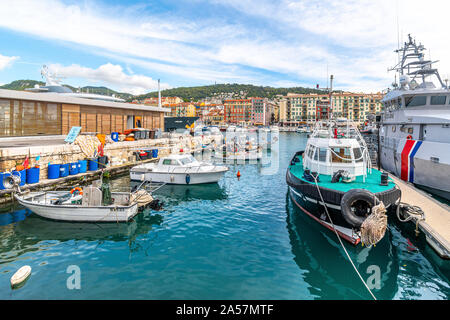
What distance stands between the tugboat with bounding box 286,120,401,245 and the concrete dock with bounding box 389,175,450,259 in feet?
5.92

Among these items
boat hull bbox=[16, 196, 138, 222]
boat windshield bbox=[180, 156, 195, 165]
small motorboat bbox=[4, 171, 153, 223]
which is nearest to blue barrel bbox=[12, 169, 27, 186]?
small motorboat bbox=[4, 171, 153, 223]

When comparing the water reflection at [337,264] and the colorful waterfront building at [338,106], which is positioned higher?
the colorful waterfront building at [338,106]

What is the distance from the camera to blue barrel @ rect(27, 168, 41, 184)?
17.2 metres

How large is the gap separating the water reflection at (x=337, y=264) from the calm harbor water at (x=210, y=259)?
0.11 feet

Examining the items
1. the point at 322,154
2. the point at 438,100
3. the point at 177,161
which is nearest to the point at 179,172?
the point at 177,161

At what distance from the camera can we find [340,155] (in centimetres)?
1382

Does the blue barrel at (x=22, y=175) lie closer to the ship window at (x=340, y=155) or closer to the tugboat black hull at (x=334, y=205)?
the tugboat black hull at (x=334, y=205)

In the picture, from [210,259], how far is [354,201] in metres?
6.24

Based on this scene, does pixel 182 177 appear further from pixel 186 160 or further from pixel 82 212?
pixel 82 212

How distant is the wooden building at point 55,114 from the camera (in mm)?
22156

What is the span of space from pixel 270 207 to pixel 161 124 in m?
35.8

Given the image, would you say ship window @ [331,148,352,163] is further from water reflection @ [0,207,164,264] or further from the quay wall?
the quay wall

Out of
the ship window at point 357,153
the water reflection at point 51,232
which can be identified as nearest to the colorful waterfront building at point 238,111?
the ship window at point 357,153
